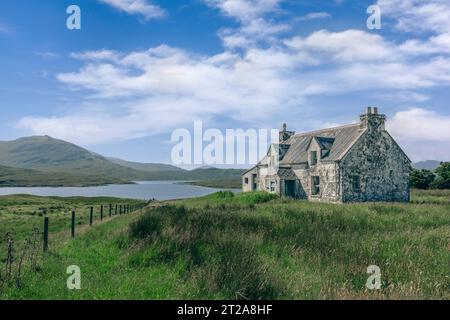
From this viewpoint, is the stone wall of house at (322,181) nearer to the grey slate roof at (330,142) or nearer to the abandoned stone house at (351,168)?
the abandoned stone house at (351,168)

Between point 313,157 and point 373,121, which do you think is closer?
point 373,121

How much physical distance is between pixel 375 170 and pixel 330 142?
5.20 metres

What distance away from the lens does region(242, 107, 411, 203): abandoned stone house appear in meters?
33.5

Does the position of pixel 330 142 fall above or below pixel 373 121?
below

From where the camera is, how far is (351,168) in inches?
1323

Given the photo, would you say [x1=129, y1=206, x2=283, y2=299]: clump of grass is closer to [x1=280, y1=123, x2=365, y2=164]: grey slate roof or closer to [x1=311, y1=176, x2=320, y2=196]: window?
[x1=280, y1=123, x2=365, y2=164]: grey slate roof

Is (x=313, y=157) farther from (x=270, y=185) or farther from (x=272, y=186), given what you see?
(x=270, y=185)

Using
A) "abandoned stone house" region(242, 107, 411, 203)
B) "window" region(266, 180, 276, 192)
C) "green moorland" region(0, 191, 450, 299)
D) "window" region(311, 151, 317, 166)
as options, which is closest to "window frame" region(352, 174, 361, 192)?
"abandoned stone house" region(242, 107, 411, 203)

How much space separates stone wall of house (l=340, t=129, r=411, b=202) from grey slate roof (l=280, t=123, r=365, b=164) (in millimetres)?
878

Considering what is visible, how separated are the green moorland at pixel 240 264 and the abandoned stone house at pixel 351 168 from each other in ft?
68.4

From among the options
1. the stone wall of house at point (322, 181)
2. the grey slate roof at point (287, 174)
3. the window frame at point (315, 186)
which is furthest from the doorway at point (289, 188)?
the window frame at point (315, 186)

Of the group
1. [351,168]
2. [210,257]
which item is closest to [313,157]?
[351,168]

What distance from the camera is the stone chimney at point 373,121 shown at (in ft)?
112
